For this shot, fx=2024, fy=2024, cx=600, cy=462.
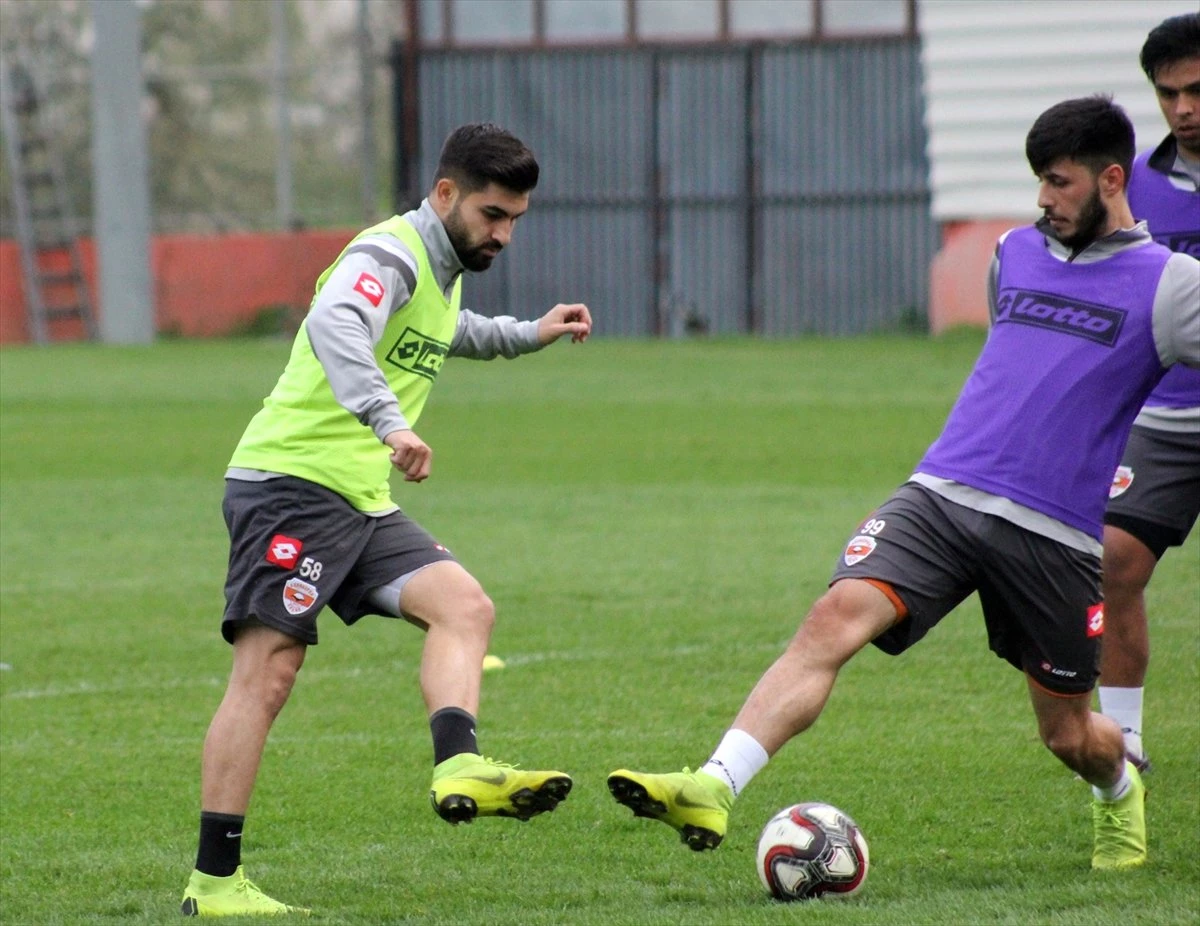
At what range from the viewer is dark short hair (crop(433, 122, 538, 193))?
5289 millimetres

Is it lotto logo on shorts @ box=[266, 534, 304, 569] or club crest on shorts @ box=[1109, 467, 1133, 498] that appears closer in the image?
lotto logo on shorts @ box=[266, 534, 304, 569]

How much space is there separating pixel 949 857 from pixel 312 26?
58043 millimetres

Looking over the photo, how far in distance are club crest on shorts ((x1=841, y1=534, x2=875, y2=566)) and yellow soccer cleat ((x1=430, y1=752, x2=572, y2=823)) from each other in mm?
911

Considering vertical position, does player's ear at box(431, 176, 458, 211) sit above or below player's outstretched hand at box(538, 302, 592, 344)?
above

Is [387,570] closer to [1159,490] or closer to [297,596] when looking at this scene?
[297,596]

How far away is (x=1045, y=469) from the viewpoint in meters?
5.07

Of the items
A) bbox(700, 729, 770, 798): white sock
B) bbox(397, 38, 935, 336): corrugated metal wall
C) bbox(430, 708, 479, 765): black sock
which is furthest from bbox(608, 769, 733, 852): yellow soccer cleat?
bbox(397, 38, 935, 336): corrugated metal wall

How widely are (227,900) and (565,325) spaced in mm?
1915

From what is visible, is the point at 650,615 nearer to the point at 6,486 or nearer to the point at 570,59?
the point at 6,486

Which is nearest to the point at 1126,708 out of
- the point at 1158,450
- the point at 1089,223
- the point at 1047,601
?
the point at 1158,450

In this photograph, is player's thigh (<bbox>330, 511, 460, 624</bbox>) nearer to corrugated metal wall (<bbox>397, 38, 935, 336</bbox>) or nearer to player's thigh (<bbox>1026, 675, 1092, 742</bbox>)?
player's thigh (<bbox>1026, 675, 1092, 742</bbox>)

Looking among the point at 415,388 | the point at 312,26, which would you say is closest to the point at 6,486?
the point at 415,388

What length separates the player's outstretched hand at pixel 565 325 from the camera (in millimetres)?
5934

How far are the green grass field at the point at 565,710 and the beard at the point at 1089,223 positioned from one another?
5.46ft
